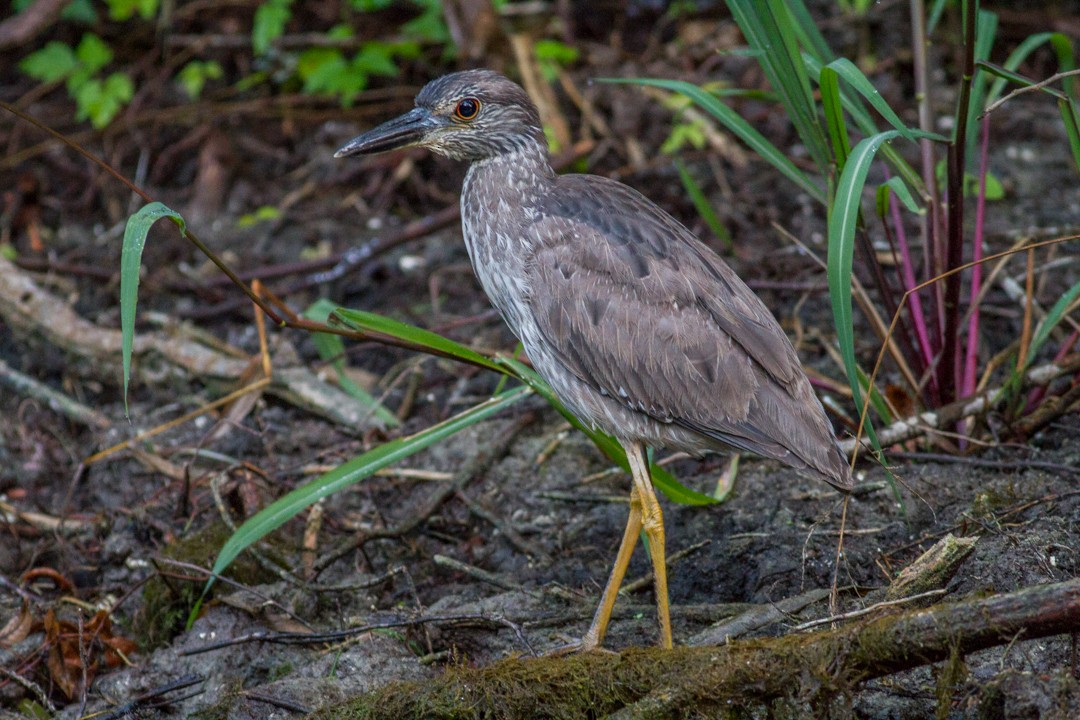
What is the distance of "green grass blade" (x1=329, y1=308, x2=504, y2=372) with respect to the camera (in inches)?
138

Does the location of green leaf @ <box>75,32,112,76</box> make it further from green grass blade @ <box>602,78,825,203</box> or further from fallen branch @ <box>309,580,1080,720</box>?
fallen branch @ <box>309,580,1080,720</box>

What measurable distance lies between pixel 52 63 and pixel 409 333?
4.98 m

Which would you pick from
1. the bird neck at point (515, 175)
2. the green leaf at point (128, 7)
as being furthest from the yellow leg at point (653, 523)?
the green leaf at point (128, 7)

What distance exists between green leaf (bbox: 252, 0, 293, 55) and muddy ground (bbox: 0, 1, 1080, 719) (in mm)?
1056

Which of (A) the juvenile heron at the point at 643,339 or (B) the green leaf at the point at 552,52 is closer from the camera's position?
(A) the juvenile heron at the point at 643,339

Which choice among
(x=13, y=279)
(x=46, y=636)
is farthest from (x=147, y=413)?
(x=46, y=636)

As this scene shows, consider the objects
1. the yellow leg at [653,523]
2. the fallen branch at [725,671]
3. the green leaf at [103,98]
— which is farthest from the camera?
the green leaf at [103,98]

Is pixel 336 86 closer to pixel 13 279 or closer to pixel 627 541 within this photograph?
pixel 13 279

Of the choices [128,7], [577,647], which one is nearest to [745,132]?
[577,647]

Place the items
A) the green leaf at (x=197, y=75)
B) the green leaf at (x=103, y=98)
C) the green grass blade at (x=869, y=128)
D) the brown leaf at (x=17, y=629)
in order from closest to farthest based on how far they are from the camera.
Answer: the green grass blade at (x=869, y=128)
the brown leaf at (x=17, y=629)
the green leaf at (x=103, y=98)
the green leaf at (x=197, y=75)

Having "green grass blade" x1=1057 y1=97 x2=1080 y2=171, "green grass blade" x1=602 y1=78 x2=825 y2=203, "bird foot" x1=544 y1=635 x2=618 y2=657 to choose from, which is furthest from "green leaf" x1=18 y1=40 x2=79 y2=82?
"green grass blade" x1=1057 y1=97 x2=1080 y2=171

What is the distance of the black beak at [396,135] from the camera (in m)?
3.89

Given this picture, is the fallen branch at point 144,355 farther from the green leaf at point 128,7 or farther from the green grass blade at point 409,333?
the green leaf at point 128,7

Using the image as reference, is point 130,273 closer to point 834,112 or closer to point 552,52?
point 834,112
